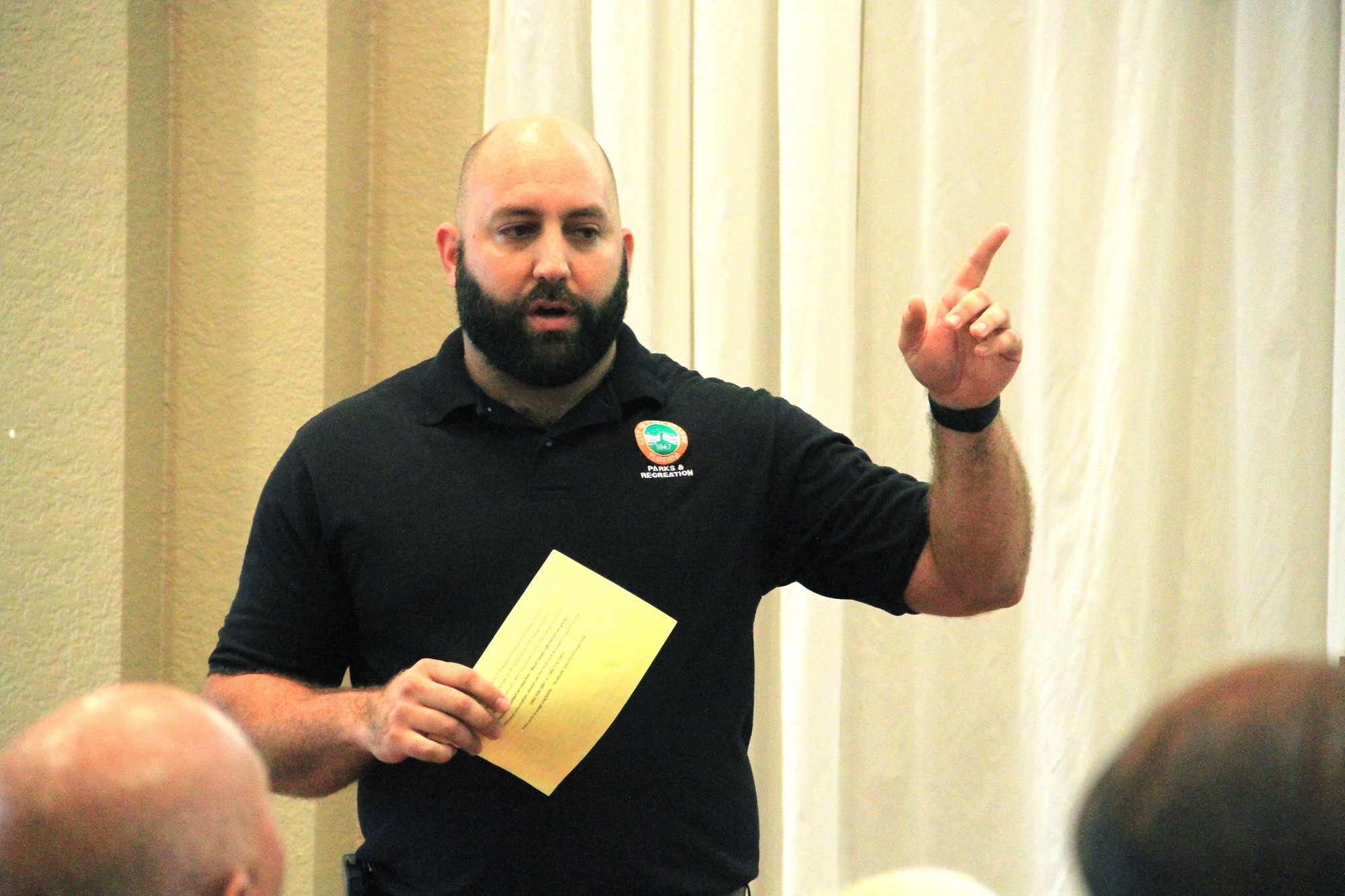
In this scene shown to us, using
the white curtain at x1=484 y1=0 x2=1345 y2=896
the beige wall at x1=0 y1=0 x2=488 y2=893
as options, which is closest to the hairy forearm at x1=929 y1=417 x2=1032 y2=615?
the white curtain at x1=484 y1=0 x2=1345 y2=896

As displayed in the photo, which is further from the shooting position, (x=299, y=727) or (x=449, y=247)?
(x=449, y=247)

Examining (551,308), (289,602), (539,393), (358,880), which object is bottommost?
(358,880)

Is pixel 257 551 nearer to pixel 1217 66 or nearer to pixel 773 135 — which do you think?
pixel 773 135

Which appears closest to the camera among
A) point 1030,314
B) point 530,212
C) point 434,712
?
point 434,712

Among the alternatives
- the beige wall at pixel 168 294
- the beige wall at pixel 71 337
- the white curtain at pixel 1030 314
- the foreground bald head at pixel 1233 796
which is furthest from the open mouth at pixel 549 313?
the foreground bald head at pixel 1233 796

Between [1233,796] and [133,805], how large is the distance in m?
0.57

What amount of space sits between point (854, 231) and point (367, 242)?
33.4 inches

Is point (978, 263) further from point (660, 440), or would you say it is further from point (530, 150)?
point (530, 150)

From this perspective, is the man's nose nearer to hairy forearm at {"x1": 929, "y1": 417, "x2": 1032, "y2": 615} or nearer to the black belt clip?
hairy forearm at {"x1": 929, "y1": 417, "x2": 1032, "y2": 615}

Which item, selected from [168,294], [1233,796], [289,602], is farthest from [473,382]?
[1233,796]

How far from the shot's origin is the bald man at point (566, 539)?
1.36m

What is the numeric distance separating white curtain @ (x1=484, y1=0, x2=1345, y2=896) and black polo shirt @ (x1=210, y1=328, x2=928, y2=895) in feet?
1.88

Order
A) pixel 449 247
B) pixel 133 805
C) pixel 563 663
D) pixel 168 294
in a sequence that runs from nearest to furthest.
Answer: pixel 133 805, pixel 563 663, pixel 449 247, pixel 168 294

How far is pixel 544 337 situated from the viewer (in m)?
1.54
